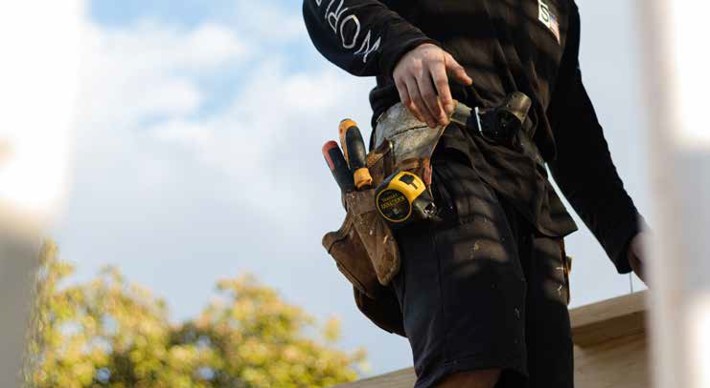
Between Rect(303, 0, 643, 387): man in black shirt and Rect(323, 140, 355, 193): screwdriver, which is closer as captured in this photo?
Rect(303, 0, 643, 387): man in black shirt

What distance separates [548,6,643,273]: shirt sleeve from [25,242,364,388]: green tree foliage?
Answer: 8.17 metres

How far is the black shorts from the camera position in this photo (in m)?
2.13

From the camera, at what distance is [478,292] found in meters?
2.16

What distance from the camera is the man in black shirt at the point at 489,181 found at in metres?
2.15

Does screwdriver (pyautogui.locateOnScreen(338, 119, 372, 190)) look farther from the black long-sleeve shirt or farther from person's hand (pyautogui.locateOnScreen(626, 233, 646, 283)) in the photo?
person's hand (pyautogui.locateOnScreen(626, 233, 646, 283))

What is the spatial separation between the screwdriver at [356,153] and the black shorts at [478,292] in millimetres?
161

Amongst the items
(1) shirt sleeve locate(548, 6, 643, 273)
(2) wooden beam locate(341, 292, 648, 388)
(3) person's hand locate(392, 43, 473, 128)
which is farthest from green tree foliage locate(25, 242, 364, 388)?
(3) person's hand locate(392, 43, 473, 128)

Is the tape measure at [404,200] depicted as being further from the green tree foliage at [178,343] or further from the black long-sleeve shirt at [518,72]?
the green tree foliage at [178,343]

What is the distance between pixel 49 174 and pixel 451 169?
166cm

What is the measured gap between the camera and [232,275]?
39.7 ft

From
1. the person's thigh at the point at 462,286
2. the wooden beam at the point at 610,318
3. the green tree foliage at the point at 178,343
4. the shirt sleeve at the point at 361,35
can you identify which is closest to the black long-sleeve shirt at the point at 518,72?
the shirt sleeve at the point at 361,35

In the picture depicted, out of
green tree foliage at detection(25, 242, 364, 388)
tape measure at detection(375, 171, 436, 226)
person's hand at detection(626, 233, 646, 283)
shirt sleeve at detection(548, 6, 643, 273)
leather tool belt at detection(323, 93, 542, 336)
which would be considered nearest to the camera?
tape measure at detection(375, 171, 436, 226)

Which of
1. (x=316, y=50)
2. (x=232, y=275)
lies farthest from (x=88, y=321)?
(x=316, y=50)

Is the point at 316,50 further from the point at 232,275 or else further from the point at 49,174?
the point at 232,275
